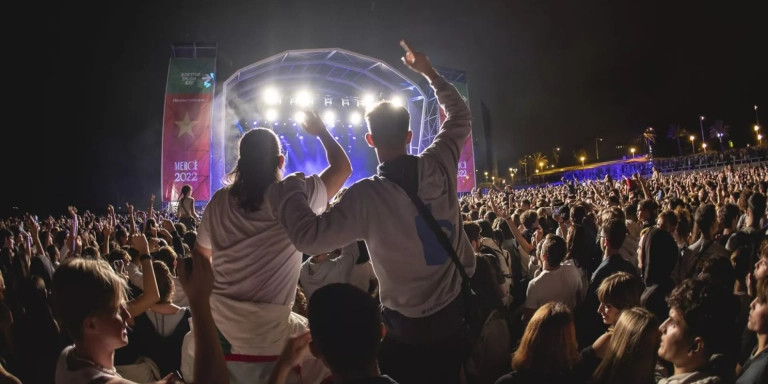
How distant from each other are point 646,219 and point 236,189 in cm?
635

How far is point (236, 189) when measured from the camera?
90.1 inches

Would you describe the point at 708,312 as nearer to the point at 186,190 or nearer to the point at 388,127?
the point at 388,127

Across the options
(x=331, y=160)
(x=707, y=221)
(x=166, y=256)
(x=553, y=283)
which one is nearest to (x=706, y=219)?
(x=707, y=221)

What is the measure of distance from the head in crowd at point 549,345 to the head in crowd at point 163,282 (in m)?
2.91

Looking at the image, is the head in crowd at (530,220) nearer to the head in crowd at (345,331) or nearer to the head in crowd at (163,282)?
the head in crowd at (163,282)

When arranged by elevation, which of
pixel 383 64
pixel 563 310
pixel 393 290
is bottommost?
pixel 563 310

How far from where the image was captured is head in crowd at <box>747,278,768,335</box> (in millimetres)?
2523

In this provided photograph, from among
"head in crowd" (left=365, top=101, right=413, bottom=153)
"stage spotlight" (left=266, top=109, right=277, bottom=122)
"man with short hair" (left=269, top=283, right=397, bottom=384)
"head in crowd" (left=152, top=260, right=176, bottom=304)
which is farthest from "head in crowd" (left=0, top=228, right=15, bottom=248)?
"stage spotlight" (left=266, top=109, right=277, bottom=122)

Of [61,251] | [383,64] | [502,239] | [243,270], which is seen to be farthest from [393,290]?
[383,64]

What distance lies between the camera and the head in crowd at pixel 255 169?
7.31 ft

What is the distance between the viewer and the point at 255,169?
2268 mm

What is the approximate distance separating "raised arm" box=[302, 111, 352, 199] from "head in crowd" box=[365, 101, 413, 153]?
20cm

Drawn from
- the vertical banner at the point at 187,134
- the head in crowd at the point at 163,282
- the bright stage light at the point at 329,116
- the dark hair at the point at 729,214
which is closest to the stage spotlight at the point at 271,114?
the bright stage light at the point at 329,116

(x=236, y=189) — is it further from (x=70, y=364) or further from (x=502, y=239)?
(x=502, y=239)
